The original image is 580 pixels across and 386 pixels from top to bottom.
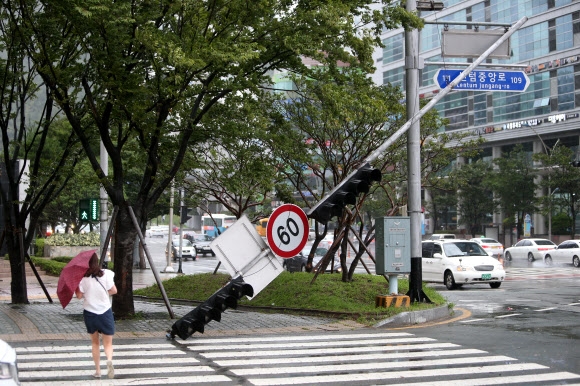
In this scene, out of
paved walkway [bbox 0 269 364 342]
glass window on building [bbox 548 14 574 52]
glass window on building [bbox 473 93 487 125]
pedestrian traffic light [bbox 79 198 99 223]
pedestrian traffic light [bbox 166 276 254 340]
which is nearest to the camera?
pedestrian traffic light [bbox 166 276 254 340]

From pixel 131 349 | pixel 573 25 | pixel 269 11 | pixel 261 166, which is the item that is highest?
pixel 573 25

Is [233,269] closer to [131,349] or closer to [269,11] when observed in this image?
[131,349]

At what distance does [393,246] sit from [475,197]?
168 feet

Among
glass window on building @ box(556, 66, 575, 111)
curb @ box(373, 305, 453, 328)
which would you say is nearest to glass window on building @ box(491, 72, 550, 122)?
glass window on building @ box(556, 66, 575, 111)

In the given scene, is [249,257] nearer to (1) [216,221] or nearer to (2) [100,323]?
(2) [100,323]

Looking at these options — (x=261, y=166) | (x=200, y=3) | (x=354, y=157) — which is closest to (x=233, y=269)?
(x=200, y=3)

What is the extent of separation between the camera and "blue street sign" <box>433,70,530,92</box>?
16578mm

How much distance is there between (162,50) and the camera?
1309 cm

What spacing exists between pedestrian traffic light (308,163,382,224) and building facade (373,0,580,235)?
4041cm

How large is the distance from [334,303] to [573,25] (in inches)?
1816

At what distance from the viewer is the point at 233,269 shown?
12297mm

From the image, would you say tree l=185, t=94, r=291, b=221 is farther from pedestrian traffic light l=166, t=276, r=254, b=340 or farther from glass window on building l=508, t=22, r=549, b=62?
glass window on building l=508, t=22, r=549, b=62

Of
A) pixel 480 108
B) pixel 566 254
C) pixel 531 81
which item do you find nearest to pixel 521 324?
pixel 566 254

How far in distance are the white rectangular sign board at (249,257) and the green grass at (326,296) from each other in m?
3.46
